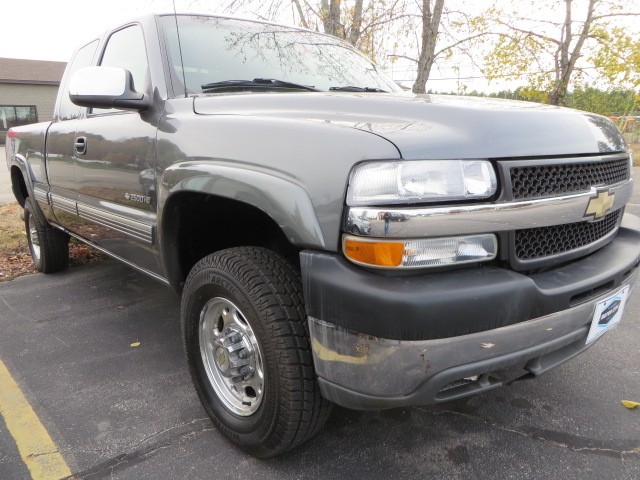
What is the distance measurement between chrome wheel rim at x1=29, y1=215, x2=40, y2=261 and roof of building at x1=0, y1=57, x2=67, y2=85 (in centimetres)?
3065

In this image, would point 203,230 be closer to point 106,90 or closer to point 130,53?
point 106,90

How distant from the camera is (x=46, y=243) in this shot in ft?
14.7

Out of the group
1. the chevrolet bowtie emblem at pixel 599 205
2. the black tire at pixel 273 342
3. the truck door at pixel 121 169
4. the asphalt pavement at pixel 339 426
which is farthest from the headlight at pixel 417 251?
the truck door at pixel 121 169

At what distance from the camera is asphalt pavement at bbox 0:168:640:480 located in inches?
76.5

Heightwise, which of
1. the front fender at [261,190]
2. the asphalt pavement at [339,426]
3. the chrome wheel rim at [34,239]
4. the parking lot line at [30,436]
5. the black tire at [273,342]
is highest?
the front fender at [261,190]

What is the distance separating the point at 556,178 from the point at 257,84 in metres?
1.55

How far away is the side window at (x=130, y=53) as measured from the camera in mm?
2688

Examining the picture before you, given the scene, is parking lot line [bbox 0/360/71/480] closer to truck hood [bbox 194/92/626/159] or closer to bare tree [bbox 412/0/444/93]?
truck hood [bbox 194/92/626/159]

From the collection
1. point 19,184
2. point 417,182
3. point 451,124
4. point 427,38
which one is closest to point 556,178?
point 451,124

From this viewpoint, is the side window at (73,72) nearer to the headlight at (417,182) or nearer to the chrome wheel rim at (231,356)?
the chrome wheel rim at (231,356)

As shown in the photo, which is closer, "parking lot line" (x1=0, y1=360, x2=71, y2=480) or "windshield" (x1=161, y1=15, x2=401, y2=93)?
"parking lot line" (x1=0, y1=360, x2=71, y2=480)

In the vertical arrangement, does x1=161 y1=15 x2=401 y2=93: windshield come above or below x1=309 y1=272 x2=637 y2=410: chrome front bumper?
above

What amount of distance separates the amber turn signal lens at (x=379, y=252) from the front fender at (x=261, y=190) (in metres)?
0.13

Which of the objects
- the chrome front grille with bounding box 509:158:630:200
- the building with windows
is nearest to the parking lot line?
the chrome front grille with bounding box 509:158:630:200
